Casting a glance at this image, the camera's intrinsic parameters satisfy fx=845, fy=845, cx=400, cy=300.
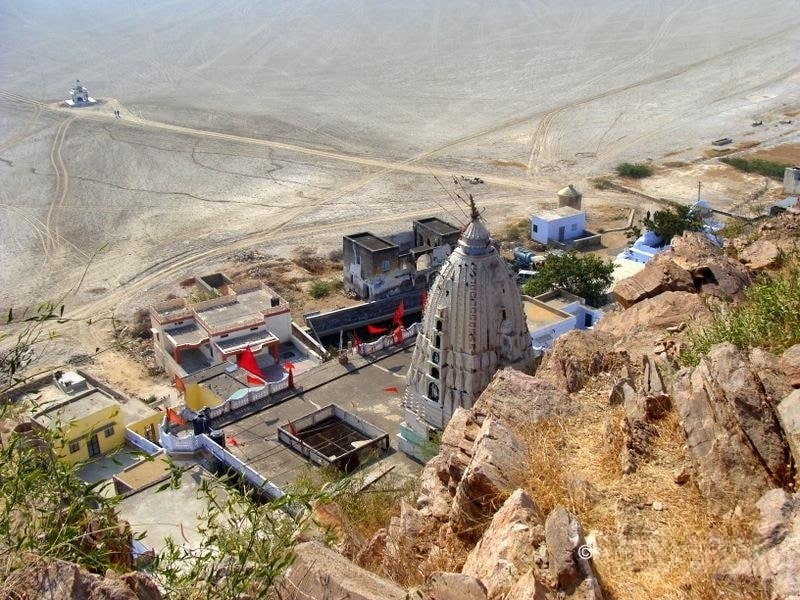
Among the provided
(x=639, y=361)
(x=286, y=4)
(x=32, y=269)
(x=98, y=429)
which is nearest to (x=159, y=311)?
(x=98, y=429)

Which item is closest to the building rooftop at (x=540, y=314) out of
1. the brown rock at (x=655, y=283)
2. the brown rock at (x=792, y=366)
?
the brown rock at (x=655, y=283)

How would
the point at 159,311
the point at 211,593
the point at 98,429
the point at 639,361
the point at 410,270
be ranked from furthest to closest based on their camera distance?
the point at 410,270
the point at 159,311
the point at 98,429
the point at 639,361
the point at 211,593

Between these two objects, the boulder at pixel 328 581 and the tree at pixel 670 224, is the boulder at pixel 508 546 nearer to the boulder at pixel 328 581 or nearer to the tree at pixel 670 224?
the boulder at pixel 328 581

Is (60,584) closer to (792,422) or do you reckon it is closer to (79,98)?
(792,422)

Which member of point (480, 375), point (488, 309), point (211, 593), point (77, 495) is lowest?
point (480, 375)

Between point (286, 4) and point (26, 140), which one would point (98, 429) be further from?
point (286, 4)
